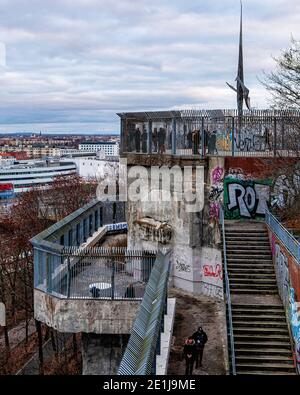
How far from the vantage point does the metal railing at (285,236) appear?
14.1 m

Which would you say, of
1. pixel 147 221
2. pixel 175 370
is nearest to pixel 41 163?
pixel 147 221

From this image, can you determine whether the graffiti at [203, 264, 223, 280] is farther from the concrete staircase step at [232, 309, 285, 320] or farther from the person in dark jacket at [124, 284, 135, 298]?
the concrete staircase step at [232, 309, 285, 320]

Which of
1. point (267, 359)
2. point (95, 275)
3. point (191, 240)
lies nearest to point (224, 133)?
point (191, 240)

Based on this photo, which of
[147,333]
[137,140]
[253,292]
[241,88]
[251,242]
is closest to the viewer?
[147,333]

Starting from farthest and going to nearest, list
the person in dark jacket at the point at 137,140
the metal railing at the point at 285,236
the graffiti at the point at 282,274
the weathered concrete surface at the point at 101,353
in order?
the person in dark jacket at the point at 137,140 → the weathered concrete surface at the point at 101,353 → the graffiti at the point at 282,274 → the metal railing at the point at 285,236

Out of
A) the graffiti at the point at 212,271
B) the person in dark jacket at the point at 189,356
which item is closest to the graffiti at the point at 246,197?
the graffiti at the point at 212,271

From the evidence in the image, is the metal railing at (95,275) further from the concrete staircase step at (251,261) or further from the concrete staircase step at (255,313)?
the concrete staircase step at (255,313)

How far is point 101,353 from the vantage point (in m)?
18.8

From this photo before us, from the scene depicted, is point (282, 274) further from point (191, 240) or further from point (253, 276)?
point (191, 240)

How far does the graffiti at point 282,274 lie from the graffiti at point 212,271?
3663 millimetres

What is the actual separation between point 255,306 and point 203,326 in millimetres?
1904

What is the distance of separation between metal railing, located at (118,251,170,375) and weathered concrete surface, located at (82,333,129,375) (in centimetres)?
435

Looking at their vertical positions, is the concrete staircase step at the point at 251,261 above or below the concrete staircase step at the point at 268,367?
above
